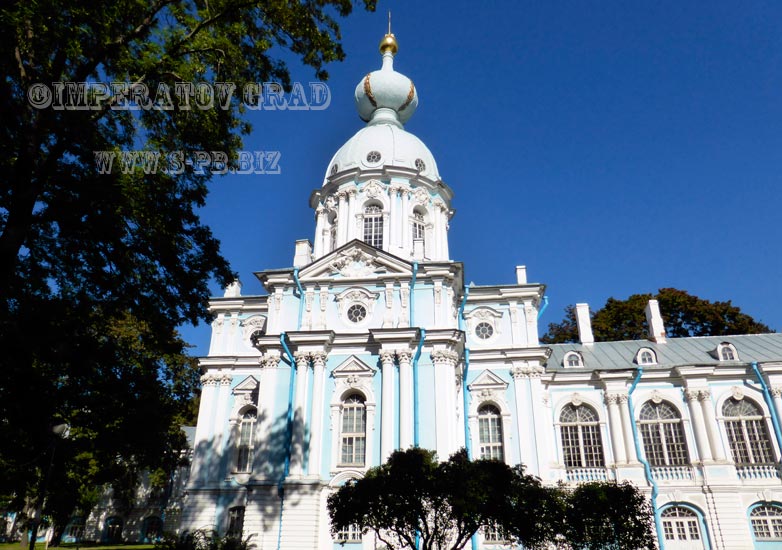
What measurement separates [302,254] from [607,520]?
1426 cm

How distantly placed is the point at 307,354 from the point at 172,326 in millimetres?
8258

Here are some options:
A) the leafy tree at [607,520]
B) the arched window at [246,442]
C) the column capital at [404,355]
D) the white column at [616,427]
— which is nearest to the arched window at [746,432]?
the white column at [616,427]

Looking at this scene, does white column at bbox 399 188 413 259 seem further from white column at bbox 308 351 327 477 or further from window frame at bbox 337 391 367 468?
window frame at bbox 337 391 367 468

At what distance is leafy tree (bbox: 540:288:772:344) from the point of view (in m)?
33.7

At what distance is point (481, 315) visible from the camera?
23.8 meters

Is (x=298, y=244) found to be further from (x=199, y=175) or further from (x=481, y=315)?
(x=199, y=175)

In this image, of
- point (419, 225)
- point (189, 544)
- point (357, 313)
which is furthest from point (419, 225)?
point (189, 544)

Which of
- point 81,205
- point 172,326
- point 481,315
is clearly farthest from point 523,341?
point 81,205

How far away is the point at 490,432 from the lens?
72.4 ft

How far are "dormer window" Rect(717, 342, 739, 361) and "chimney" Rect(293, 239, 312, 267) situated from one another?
1780 cm

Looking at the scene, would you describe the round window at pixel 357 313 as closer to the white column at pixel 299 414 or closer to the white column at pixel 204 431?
the white column at pixel 299 414

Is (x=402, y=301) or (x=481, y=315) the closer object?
(x=402, y=301)

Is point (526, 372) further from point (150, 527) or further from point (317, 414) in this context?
point (150, 527)

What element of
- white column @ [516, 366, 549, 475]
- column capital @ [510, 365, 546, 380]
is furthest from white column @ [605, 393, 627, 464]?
column capital @ [510, 365, 546, 380]
